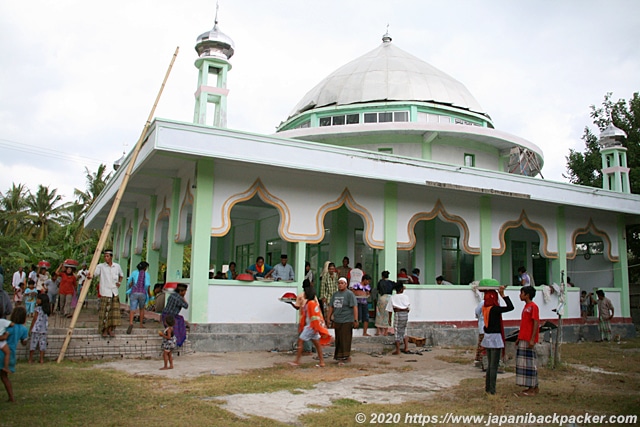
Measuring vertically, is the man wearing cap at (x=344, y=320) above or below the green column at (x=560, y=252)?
below

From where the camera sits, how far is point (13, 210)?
37219mm

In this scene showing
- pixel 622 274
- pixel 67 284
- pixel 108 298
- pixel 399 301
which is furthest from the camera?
pixel 622 274

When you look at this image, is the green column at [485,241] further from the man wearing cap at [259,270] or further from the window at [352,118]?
the man wearing cap at [259,270]

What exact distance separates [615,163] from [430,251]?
22.9 ft

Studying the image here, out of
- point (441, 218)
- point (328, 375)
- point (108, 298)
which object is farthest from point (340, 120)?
point (328, 375)

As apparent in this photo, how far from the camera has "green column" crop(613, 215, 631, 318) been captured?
1625 centimetres

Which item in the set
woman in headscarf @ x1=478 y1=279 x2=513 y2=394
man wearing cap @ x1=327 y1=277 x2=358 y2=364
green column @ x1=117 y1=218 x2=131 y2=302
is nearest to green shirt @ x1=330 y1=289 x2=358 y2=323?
man wearing cap @ x1=327 y1=277 x2=358 y2=364

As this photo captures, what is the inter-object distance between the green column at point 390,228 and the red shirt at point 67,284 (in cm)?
758

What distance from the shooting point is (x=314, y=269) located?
15023 mm

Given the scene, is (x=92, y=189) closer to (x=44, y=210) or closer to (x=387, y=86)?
(x=44, y=210)

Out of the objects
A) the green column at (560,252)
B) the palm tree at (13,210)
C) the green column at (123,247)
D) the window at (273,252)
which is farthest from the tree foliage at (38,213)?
the green column at (560,252)

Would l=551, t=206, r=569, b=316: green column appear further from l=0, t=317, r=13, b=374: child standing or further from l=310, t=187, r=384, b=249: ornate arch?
l=0, t=317, r=13, b=374: child standing

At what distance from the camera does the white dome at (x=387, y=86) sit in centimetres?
1711

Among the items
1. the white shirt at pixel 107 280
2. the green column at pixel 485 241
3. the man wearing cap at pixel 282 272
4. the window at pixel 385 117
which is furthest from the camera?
the window at pixel 385 117
